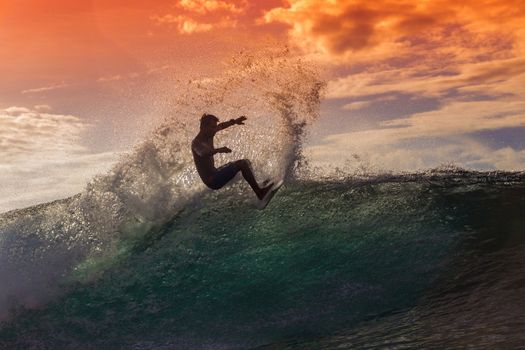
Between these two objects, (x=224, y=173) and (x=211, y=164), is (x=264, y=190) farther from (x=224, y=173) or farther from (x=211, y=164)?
(x=211, y=164)

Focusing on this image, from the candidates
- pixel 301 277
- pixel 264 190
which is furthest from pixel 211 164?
pixel 301 277

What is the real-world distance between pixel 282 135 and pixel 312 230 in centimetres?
204

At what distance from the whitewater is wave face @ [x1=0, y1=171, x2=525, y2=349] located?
26mm

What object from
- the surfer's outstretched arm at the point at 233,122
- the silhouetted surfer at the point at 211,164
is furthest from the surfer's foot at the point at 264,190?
the surfer's outstretched arm at the point at 233,122

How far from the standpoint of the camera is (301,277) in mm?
8078

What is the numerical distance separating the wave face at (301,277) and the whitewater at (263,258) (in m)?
0.03

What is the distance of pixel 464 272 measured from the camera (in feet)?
24.7

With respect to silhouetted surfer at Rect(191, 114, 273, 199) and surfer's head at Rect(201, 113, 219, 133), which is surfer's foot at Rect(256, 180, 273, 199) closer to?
silhouetted surfer at Rect(191, 114, 273, 199)

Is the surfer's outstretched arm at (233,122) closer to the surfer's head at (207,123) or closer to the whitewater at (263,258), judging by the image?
the surfer's head at (207,123)

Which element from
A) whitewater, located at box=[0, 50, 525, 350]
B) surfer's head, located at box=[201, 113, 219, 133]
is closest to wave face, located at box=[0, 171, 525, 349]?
whitewater, located at box=[0, 50, 525, 350]

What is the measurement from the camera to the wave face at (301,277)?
681 cm

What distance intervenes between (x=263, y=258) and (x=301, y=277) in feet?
Answer: 2.38

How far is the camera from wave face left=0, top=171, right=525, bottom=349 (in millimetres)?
6812

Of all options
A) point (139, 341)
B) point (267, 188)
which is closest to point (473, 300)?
point (267, 188)
